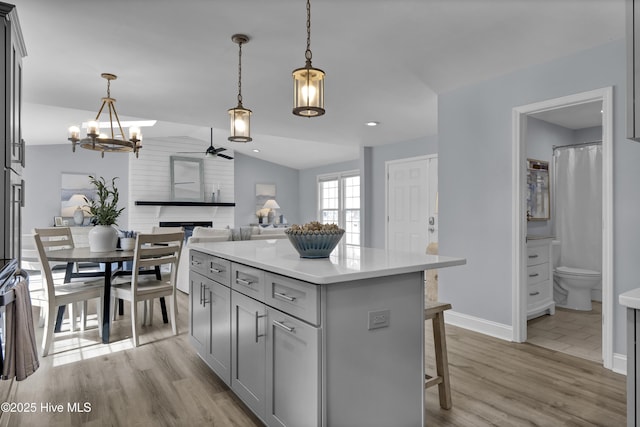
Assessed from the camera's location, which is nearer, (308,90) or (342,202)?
(308,90)

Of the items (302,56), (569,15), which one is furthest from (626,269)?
(302,56)

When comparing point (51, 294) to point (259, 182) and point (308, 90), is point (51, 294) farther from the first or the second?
point (259, 182)

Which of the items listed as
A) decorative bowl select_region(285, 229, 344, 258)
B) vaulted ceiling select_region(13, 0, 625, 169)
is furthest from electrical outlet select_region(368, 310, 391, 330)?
vaulted ceiling select_region(13, 0, 625, 169)

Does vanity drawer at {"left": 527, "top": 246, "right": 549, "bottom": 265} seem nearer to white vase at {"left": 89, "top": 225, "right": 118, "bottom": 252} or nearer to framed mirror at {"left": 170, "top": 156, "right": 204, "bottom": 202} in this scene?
white vase at {"left": 89, "top": 225, "right": 118, "bottom": 252}

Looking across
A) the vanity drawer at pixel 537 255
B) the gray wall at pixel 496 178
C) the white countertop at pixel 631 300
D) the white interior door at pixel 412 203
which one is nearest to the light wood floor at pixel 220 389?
the gray wall at pixel 496 178

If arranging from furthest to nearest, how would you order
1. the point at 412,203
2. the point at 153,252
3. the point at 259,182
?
1. the point at 259,182
2. the point at 412,203
3. the point at 153,252

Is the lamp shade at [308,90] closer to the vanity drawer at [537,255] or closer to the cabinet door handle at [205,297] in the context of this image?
the cabinet door handle at [205,297]

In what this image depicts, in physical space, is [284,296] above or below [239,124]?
below

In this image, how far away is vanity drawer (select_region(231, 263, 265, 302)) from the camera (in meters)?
1.94

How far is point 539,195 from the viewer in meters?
4.65

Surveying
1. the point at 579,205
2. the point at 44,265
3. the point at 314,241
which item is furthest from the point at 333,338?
the point at 579,205

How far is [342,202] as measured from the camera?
30.6 feet

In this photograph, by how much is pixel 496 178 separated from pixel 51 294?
3.86 metres

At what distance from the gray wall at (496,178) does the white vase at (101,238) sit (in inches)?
130
